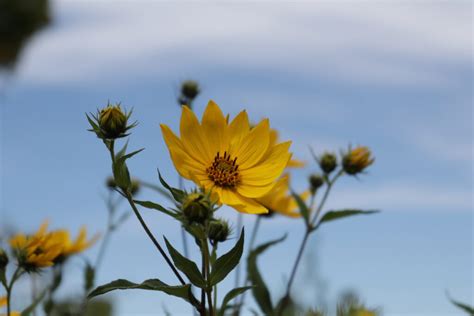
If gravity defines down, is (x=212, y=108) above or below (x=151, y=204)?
above

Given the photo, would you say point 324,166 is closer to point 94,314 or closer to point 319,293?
point 319,293

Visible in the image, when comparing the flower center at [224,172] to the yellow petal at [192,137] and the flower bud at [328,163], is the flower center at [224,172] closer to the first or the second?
the yellow petal at [192,137]

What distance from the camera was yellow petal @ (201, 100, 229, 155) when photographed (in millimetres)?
1373

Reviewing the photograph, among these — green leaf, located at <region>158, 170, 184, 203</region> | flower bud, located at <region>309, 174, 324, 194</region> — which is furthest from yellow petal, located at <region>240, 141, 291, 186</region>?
flower bud, located at <region>309, 174, 324, 194</region>

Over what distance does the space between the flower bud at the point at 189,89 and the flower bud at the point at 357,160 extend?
2.01 ft

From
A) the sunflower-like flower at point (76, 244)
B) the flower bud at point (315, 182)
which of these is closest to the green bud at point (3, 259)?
the sunflower-like flower at point (76, 244)

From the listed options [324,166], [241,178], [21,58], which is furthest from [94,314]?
[21,58]

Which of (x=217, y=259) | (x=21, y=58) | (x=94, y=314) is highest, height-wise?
(x=21, y=58)

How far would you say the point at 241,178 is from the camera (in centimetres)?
141

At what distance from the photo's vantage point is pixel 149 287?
3.81 feet

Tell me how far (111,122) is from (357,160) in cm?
83

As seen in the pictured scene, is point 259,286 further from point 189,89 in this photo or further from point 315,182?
point 189,89

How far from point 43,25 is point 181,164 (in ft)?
73.1

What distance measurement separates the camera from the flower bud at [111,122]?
1258mm
